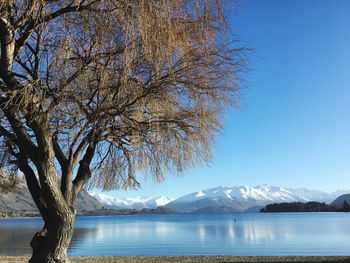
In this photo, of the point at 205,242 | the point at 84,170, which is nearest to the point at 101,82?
Answer: the point at 84,170

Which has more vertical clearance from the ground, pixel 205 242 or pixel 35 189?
pixel 35 189

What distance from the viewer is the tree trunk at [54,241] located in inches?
210

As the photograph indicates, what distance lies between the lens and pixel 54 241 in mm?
5363

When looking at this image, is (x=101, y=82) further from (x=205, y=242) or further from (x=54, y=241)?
(x=205, y=242)

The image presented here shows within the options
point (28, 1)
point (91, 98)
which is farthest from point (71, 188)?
point (28, 1)

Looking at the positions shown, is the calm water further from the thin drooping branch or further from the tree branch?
the tree branch

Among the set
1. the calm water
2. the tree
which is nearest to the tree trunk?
the tree

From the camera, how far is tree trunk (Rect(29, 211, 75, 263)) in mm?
5324

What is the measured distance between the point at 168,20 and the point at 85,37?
52.3 inches

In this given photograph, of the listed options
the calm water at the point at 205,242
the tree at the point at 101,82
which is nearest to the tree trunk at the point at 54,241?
the tree at the point at 101,82

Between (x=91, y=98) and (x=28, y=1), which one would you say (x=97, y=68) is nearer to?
(x=91, y=98)

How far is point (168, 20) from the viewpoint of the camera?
13.4ft

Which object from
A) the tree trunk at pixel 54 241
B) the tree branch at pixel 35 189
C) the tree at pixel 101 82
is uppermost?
the tree at pixel 101 82

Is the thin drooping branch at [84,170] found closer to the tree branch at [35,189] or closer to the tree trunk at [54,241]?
the tree branch at [35,189]
